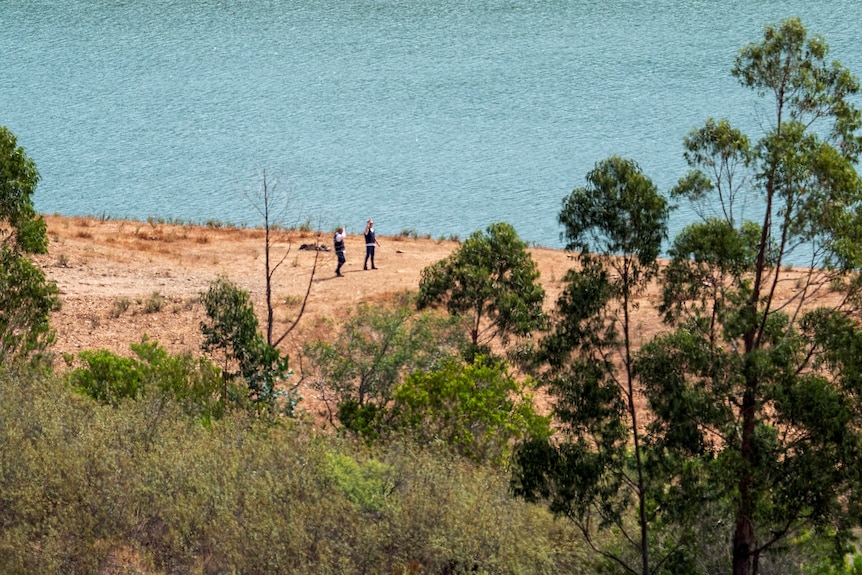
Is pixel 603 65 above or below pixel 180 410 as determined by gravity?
above

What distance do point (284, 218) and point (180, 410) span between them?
2841cm

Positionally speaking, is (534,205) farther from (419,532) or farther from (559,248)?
(419,532)

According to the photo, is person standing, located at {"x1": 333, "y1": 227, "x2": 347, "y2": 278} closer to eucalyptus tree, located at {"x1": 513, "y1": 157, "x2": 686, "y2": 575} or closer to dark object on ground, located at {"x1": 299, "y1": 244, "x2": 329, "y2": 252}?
dark object on ground, located at {"x1": 299, "y1": 244, "x2": 329, "y2": 252}

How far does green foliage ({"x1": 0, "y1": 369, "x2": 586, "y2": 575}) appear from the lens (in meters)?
21.8

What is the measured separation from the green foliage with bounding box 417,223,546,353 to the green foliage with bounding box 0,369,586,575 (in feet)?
24.2

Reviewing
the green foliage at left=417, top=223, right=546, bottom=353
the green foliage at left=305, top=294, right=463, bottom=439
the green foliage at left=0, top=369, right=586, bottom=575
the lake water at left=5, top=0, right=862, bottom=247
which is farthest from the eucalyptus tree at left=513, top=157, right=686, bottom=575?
the lake water at left=5, top=0, right=862, bottom=247

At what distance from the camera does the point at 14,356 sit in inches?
1213

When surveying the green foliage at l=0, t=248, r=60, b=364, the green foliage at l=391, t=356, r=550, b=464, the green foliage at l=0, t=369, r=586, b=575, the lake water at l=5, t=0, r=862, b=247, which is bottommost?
the green foliage at l=0, t=369, r=586, b=575

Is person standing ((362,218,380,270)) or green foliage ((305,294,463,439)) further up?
person standing ((362,218,380,270))

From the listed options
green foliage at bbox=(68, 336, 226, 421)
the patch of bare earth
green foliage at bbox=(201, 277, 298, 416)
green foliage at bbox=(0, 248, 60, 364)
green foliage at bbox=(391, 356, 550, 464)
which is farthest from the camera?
the patch of bare earth

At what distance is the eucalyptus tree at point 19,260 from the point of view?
2884cm

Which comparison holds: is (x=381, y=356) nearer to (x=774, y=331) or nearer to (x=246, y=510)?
(x=246, y=510)

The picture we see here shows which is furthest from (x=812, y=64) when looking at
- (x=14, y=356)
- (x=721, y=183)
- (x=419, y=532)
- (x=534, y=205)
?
(x=534, y=205)

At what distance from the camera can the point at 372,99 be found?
73500 millimetres
